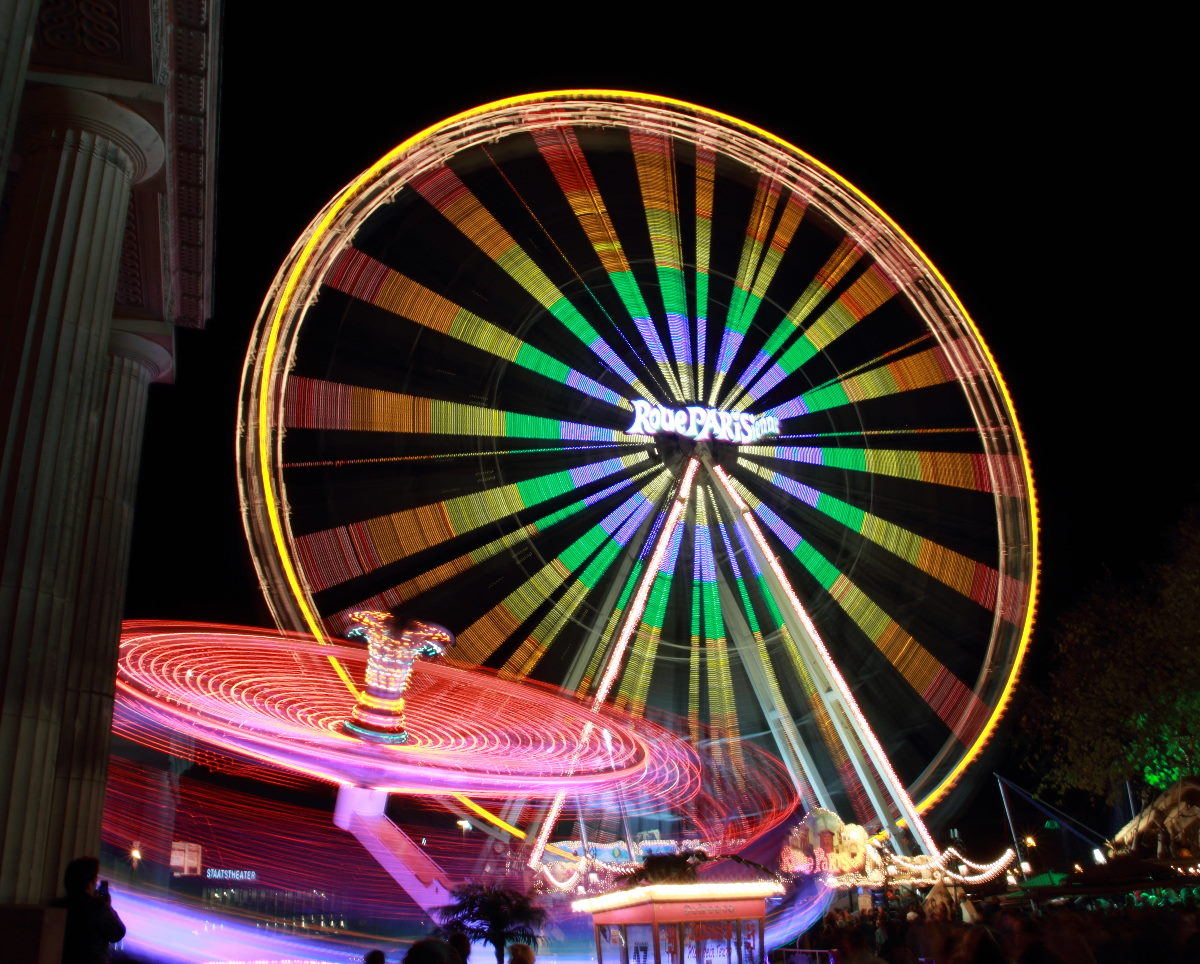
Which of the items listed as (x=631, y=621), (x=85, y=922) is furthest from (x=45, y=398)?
(x=631, y=621)

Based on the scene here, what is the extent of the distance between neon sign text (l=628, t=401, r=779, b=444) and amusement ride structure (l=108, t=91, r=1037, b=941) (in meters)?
0.05

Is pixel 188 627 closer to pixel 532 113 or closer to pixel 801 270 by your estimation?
pixel 532 113

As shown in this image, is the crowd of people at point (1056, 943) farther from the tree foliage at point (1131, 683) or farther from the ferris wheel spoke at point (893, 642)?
the tree foliage at point (1131, 683)

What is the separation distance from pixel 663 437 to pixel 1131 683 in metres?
9.62

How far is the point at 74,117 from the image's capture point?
634cm

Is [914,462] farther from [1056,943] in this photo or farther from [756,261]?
[1056,943]

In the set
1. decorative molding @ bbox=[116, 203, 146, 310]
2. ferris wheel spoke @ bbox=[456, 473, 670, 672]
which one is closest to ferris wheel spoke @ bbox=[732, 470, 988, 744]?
ferris wheel spoke @ bbox=[456, 473, 670, 672]

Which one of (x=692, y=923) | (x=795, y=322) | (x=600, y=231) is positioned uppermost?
(x=600, y=231)

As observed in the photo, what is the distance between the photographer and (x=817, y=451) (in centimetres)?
1694

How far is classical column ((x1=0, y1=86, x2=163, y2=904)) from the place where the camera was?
5.35m

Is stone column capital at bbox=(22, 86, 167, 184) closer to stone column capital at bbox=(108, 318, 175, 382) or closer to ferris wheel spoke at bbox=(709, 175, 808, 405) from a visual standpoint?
stone column capital at bbox=(108, 318, 175, 382)

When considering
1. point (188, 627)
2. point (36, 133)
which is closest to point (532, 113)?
point (188, 627)

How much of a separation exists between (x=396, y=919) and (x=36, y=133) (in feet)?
45.2

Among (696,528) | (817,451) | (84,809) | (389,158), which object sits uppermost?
(389,158)
